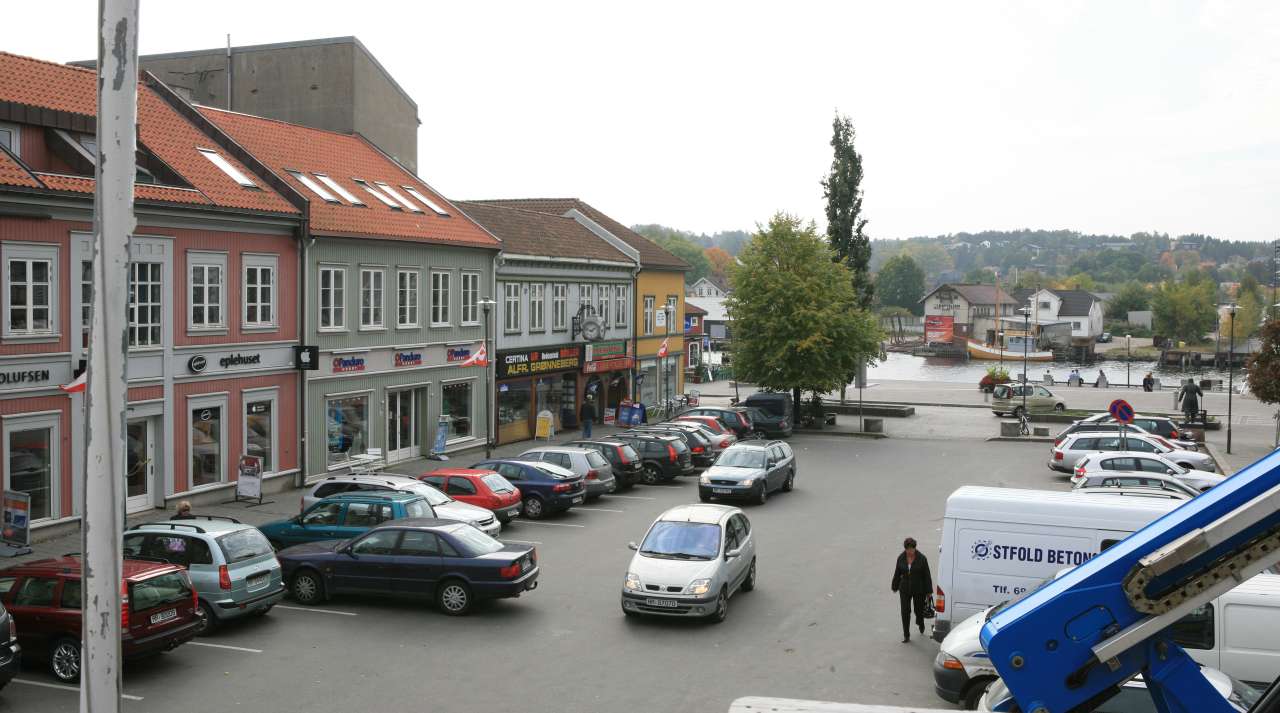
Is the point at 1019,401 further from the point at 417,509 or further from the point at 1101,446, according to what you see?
the point at 417,509

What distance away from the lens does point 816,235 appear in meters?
47.6

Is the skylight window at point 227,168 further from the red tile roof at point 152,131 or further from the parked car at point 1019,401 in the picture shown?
the parked car at point 1019,401

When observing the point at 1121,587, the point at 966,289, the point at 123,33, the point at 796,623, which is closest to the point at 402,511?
the point at 796,623

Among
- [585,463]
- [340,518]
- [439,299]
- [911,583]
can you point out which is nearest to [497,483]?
[585,463]

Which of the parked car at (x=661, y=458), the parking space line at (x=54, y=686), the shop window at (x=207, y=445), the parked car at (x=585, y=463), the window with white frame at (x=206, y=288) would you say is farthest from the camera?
the parked car at (x=661, y=458)

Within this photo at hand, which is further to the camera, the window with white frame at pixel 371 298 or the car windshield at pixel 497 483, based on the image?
the window with white frame at pixel 371 298

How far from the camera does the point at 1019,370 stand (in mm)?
117500

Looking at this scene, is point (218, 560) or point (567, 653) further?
point (218, 560)

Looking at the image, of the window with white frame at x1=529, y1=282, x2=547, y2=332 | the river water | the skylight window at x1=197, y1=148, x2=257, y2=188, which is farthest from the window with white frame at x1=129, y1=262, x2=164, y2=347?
the river water

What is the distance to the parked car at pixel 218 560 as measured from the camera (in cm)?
1530

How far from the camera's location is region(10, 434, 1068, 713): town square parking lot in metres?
13.0

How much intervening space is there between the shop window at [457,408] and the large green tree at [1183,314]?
462 ft

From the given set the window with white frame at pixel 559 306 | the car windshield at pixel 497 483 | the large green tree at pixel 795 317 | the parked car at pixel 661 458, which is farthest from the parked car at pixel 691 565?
the large green tree at pixel 795 317

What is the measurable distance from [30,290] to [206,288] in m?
4.58
